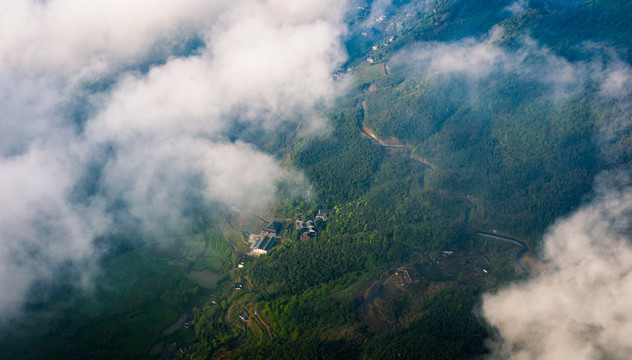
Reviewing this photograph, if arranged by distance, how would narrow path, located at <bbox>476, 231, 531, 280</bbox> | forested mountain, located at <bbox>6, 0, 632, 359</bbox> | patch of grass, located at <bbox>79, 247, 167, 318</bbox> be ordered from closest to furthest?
forested mountain, located at <bbox>6, 0, 632, 359</bbox> < narrow path, located at <bbox>476, 231, 531, 280</bbox> < patch of grass, located at <bbox>79, 247, 167, 318</bbox>

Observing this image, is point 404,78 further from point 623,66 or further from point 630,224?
point 630,224

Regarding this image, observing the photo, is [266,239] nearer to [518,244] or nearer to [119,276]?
[119,276]

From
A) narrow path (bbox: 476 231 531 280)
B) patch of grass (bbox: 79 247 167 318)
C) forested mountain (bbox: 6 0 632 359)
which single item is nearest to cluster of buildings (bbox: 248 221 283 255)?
forested mountain (bbox: 6 0 632 359)

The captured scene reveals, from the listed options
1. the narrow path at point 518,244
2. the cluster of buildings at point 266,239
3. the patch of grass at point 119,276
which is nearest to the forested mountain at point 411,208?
the narrow path at point 518,244

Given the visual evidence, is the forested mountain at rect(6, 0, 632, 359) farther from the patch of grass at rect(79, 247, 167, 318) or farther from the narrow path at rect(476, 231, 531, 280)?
the patch of grass at rect(79, 247, 167, 318)

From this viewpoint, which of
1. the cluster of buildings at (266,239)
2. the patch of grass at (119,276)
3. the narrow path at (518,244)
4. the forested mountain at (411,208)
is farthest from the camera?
the cluster of buildings at (266,239)

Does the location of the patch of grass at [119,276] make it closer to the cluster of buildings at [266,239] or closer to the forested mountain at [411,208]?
the forested mountain at [411,208]

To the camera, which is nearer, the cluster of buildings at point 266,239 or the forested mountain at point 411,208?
the forested mountain at point 411,208

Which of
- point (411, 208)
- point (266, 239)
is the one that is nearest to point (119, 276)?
point (266, 239)

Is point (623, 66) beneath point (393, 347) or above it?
above

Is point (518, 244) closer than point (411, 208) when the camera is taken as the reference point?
Yes

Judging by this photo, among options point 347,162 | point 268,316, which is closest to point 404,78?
point 347,162
